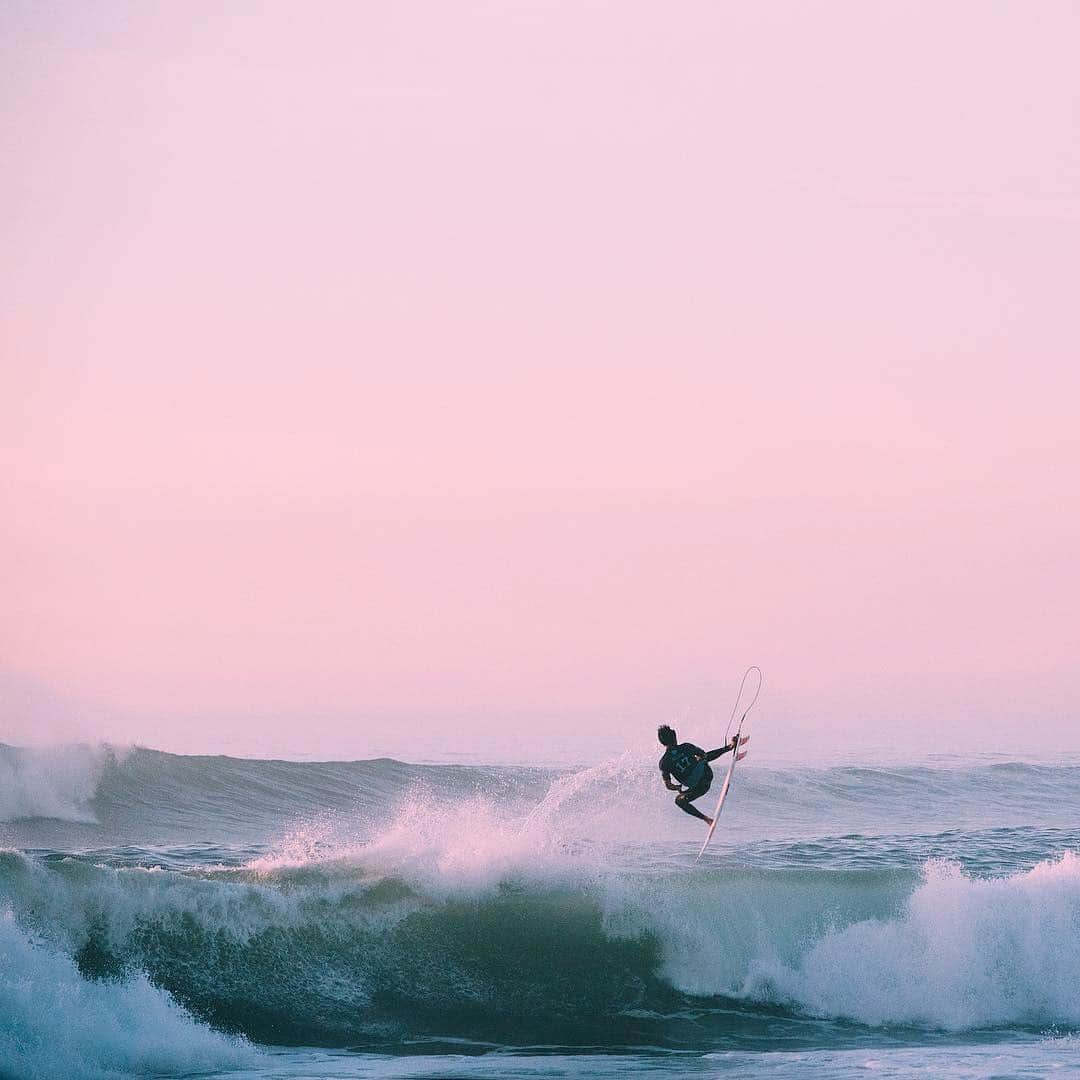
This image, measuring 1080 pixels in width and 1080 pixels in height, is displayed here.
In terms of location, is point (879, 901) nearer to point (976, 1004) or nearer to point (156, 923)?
point (976, 1004)

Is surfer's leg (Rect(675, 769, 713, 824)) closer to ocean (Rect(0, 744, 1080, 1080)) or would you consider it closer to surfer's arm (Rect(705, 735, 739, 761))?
surfer's arm (Rect(705, 735, 739, 761))

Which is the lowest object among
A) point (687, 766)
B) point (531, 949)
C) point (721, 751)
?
point (531, 949)

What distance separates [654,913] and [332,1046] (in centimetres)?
454

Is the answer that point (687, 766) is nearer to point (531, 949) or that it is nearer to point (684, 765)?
point (684, 765)

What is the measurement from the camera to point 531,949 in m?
17.3

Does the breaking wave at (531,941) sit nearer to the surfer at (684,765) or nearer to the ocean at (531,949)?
the ocean at (531,949)

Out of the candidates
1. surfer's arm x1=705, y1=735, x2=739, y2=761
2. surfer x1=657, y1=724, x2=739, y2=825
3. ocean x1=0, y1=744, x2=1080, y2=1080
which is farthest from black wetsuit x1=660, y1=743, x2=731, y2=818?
ocean x1=0, y1=744, x2=1080, y2=1080

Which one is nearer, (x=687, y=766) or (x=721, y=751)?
(x=721, y=751)

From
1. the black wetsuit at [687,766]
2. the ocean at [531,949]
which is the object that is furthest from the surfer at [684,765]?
the ocean at [531,949]

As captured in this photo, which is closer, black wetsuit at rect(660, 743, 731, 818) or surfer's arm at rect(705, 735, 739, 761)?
surfer's arm at rect(705, 735, 739, 761)

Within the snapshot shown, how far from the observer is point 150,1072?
13422 millimetres

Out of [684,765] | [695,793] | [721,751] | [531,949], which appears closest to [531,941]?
[531,949]

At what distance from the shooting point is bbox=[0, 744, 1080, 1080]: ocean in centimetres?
1419

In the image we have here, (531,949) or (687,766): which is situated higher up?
(687,766)
